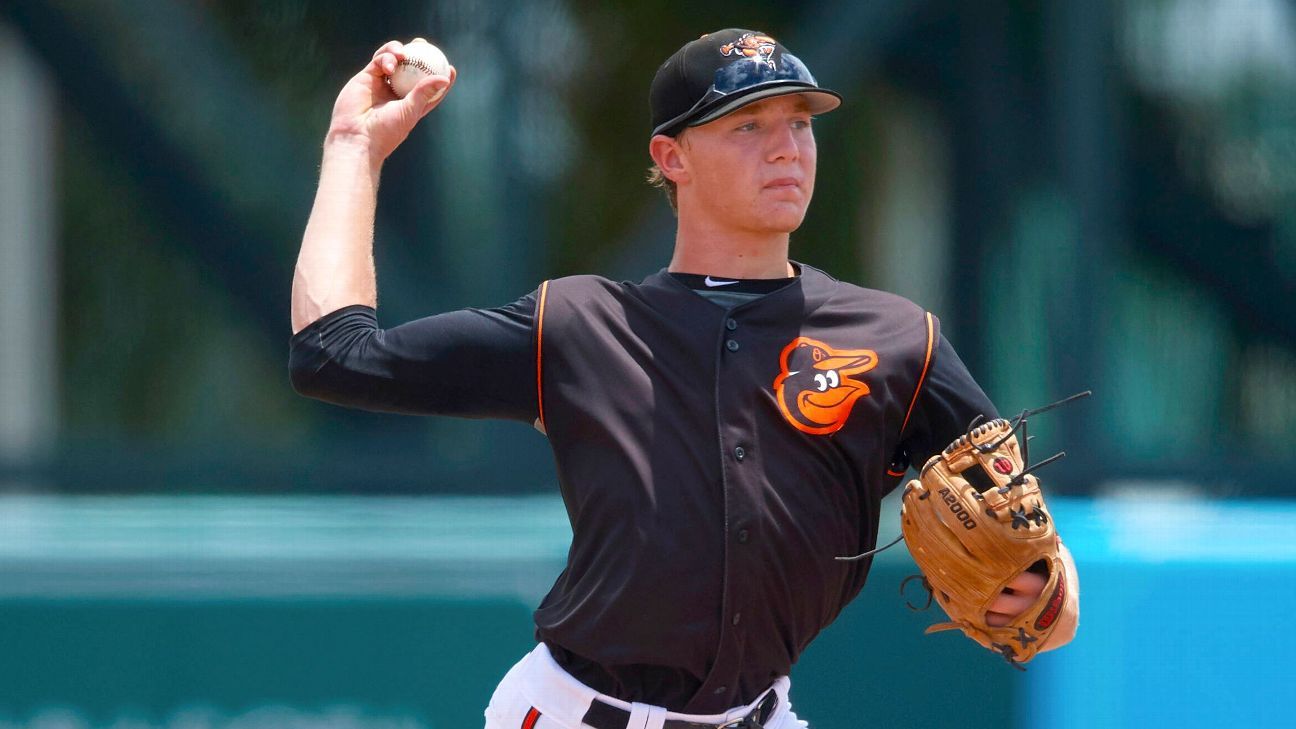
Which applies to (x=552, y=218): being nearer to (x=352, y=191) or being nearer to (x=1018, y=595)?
(x=352, y=191)

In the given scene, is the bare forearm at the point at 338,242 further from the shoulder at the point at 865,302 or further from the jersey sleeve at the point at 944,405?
the jersey sleeve at the point at 944,405

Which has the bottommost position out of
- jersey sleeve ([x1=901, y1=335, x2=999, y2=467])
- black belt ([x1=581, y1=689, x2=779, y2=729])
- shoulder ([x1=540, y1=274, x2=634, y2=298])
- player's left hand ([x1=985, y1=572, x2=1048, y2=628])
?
black belt ([x1=581, y1=689, x2=779, y2=729])

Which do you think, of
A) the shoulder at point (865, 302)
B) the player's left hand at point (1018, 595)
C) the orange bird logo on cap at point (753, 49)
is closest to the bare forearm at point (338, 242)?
the orange bird logo on cap at point (753, 49)

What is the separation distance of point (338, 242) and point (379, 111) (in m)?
0.21

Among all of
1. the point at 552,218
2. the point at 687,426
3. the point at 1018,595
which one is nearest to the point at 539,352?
the point at 687,426

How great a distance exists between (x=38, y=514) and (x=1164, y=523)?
282 centimetres

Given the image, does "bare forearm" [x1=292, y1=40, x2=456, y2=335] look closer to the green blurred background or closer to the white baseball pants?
the white baseball pants

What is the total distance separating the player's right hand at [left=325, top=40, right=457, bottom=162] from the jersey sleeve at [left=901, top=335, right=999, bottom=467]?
81cm

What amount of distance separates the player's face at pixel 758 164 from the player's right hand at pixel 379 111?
1.27ft

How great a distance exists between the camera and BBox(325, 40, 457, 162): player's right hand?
2.29 m

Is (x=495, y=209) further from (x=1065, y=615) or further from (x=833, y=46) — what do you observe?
(x=1065, y=615)

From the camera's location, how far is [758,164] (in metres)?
2.31

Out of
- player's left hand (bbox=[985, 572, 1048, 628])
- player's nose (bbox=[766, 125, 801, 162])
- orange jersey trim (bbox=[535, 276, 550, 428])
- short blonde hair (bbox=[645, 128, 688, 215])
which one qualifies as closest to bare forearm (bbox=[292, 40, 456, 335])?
orange jersey trim (bbox=[535, 276, 550, 428])

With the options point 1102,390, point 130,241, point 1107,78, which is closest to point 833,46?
point 1107,78
